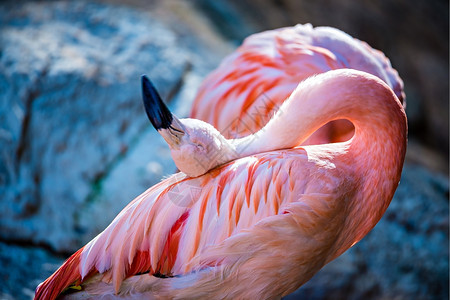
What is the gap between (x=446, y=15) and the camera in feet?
13.2

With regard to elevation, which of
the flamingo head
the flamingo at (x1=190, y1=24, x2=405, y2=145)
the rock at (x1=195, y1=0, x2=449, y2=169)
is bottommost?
the rock at (x1=195, y1=0, x2=449, y2=169)

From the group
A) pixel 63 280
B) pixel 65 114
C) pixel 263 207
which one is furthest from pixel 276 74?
pixel 65 114

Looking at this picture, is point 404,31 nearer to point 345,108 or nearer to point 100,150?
point 100,150

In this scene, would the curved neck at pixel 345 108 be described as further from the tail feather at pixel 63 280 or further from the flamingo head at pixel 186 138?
the tail feather at pixel 63 280

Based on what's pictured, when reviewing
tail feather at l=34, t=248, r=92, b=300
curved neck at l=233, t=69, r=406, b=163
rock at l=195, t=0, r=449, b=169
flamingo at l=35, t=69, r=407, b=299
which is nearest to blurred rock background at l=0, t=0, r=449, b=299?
rock at l=195, t=0, r=449, b=169

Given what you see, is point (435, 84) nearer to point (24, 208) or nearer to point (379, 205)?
point (379, 205)

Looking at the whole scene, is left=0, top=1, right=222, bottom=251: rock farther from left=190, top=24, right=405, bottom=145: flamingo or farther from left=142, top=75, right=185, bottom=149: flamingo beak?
left=142, top=75, right=185, bottom=149: flamingo beak

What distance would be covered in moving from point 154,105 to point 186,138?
0.15 m

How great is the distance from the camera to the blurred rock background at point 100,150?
10.2 ft

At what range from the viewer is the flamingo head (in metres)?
1.54

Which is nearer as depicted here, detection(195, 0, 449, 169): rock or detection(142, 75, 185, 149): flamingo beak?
detection(142, 75, 185, 149): flamingo beak

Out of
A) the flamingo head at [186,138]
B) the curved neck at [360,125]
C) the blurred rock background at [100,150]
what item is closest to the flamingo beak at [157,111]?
the flamingo head at [186,138]

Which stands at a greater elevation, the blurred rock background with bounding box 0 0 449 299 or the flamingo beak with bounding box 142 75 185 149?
the flamingo beak with bounding box 142 75 185 149

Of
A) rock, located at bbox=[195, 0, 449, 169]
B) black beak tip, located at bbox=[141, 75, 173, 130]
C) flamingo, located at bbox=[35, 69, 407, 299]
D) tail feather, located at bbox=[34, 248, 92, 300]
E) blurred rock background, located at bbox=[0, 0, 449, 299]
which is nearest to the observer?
black beak tip, located at bbox=[141, 75, 173, 130]
